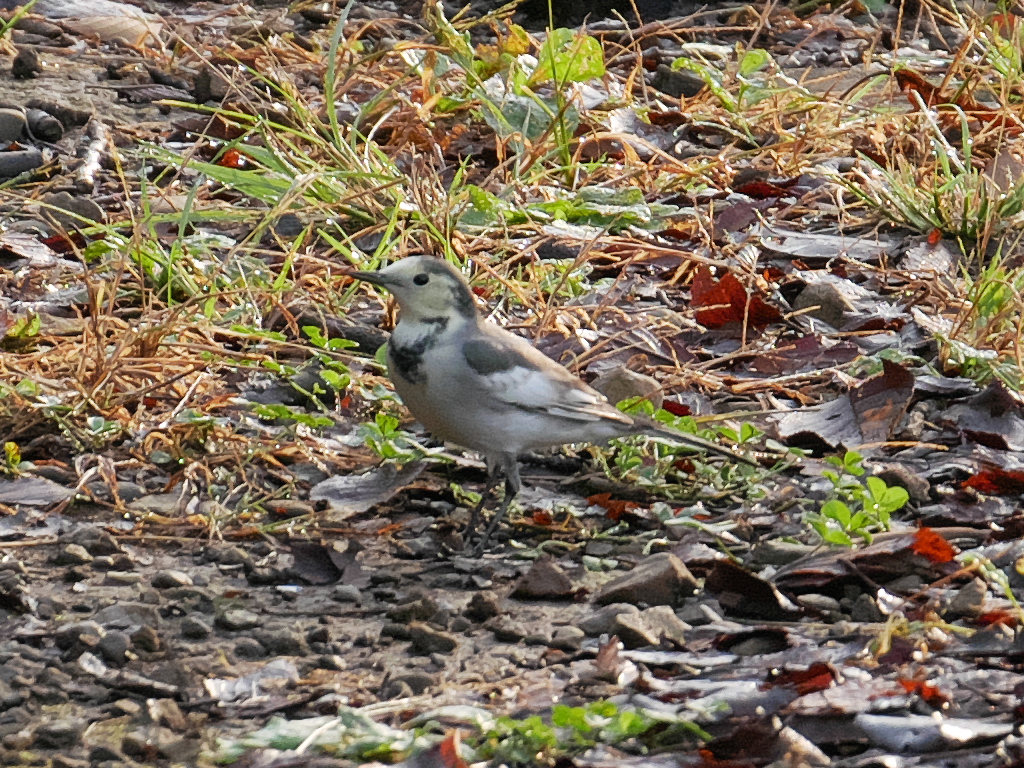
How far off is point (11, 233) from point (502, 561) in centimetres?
288

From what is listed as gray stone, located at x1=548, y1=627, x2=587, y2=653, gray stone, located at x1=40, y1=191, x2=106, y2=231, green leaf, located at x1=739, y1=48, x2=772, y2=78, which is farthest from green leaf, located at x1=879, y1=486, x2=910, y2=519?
green leaf, located at x1=739, y1=48, x2=772, y2=78

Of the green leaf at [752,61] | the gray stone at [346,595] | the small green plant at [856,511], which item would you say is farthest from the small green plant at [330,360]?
the green leaf at [752,61]

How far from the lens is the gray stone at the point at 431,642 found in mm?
3527

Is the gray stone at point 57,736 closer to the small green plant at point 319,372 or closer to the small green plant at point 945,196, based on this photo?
the small green plant at point 319,372

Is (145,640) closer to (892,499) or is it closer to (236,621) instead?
(236,621)

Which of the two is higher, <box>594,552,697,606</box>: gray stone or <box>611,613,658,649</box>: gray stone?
<box>611,613,658,649</box>: gray stone

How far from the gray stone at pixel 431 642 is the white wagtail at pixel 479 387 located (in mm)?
636

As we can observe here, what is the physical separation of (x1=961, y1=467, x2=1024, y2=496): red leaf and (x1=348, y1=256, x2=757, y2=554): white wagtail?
640 mm

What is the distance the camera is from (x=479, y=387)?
14.0 ft

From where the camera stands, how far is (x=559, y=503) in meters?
4.52

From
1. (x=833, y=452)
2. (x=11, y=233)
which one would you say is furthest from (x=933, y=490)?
(x=11, y=233)

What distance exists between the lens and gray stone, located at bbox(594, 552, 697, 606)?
12.2 ft

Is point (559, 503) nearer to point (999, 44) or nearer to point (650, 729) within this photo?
point (650, 729)

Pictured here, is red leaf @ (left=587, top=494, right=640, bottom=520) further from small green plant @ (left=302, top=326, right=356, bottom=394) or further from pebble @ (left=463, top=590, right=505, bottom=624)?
small green plant @ (left=302, top=326, right=356, bottom=394)
